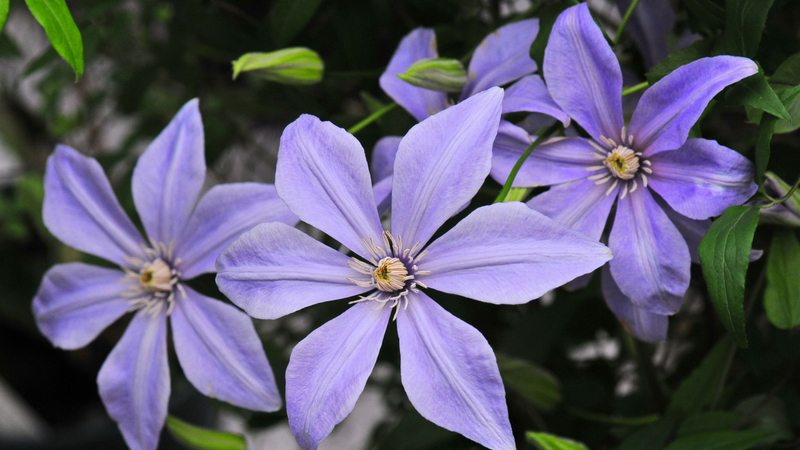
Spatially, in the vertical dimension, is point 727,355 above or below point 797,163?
below

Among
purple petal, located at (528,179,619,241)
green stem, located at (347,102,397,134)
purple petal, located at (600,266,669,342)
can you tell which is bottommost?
purple petal, located at (600,266,669,342)

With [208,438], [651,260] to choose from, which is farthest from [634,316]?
[208,438]

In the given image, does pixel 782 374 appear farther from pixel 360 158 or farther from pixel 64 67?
pixel 64 67

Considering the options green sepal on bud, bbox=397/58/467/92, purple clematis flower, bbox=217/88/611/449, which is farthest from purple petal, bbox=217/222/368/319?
green sepal on bud, bbox=397/58/467/92

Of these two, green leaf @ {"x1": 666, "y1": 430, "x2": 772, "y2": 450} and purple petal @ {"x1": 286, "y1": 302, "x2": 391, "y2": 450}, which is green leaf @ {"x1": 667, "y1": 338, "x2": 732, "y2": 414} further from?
purple petal @ {"x1": 286, "y1": 302, "x2": 391, "y2": 450}

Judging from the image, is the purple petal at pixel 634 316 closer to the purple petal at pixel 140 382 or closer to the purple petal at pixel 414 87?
the purple petal at pixel 414 87

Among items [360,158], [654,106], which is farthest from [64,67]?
[654,106]
